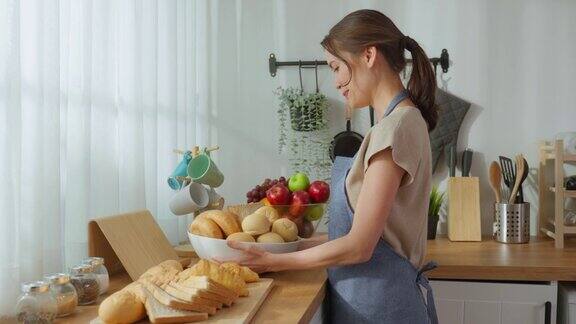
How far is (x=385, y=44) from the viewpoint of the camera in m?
1.28

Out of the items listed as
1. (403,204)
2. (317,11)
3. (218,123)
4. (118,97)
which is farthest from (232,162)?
(403,204)

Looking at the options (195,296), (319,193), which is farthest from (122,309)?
(319,193)

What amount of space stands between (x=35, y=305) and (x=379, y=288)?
0.67 metres

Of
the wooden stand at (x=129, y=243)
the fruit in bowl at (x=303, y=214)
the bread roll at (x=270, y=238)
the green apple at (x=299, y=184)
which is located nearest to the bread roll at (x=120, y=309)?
the wooden stand at (x=129, y=243)

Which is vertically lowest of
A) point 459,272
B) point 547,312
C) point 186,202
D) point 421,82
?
point 547,312

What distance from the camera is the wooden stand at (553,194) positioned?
6.64 ft

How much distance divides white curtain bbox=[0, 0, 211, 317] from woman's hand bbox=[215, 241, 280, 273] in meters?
0.37

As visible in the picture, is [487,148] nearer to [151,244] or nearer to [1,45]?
[151,244]

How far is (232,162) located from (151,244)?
3.14 ft

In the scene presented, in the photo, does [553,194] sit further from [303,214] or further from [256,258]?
[256,258]

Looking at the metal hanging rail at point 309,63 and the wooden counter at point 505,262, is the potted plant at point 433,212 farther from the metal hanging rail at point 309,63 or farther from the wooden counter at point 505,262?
the metal hanging rail at point 309,63

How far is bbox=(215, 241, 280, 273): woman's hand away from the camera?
132 cm

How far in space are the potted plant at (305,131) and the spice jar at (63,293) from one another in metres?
1.33

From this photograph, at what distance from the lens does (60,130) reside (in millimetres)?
1322
